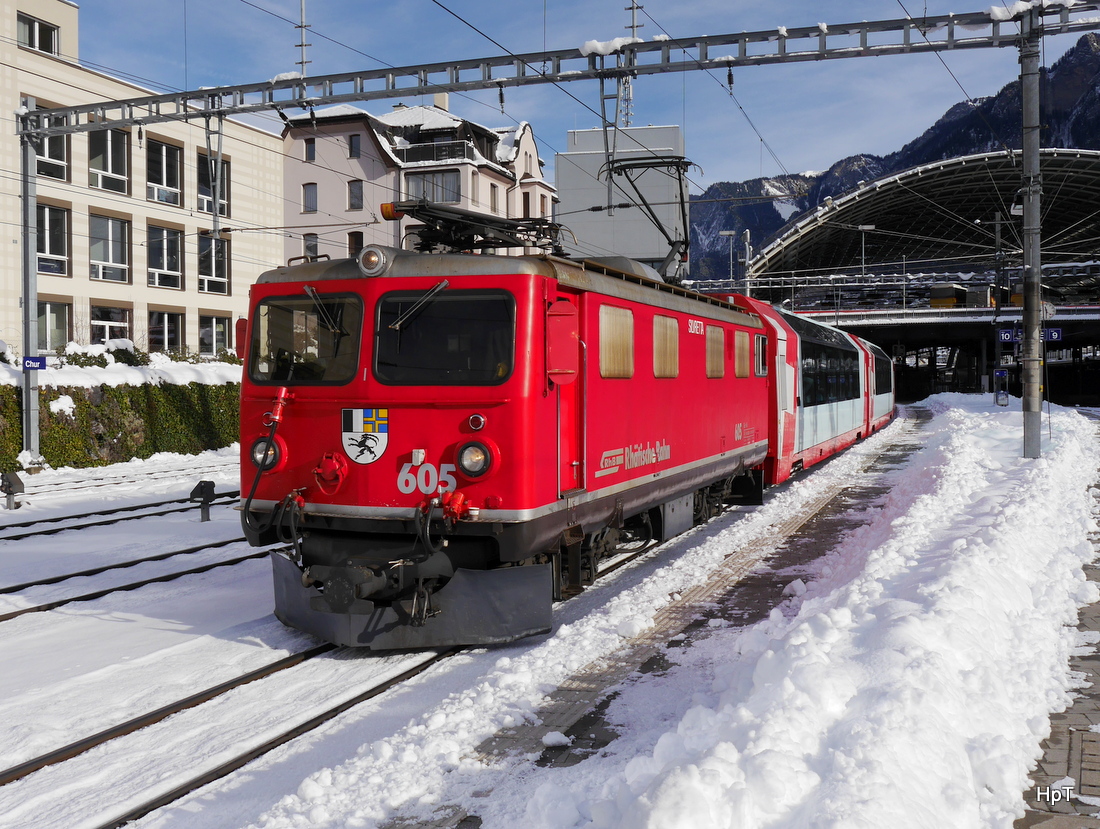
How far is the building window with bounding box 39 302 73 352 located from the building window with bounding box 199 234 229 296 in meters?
5.59

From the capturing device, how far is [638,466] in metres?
9.06

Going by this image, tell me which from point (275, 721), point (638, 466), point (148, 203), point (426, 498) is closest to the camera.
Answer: point (275, 721)

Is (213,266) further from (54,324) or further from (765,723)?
(765,723)

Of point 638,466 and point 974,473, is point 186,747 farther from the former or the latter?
point 974,473

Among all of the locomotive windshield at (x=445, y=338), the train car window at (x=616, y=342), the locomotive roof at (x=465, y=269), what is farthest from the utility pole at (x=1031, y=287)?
the locomotive windshield at (x=445, y=338)

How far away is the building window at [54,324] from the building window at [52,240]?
3.54ft

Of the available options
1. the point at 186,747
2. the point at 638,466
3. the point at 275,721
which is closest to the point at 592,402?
the point at 638,466

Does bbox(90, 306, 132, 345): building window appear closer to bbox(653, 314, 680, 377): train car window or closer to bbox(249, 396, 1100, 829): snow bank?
bbox(653, 314, 680, 377): train car window

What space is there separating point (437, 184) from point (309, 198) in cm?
680

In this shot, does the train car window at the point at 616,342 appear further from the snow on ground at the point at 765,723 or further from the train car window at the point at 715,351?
the train car window at the point at 715,351

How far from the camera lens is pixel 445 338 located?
A: 273 inches

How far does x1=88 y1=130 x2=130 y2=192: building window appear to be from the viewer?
29.1 meters

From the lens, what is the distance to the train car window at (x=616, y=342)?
26.6ft

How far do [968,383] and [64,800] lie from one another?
8791 cm
